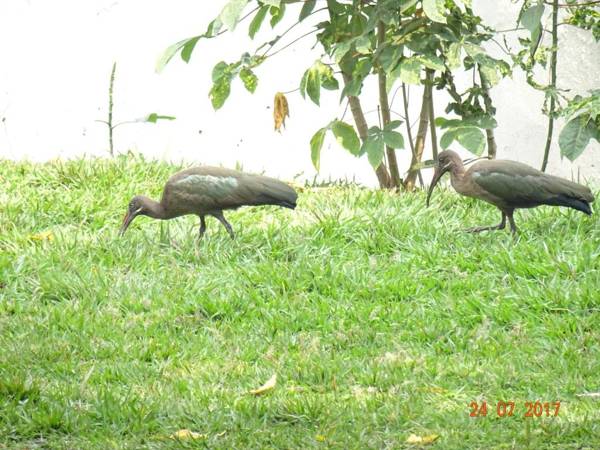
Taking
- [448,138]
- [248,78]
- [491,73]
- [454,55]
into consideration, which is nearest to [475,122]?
[448,138]

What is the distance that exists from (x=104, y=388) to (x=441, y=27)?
3965mm

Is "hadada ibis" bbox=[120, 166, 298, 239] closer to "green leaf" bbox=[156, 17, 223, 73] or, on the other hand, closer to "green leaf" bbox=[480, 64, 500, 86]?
"green leaf" bbox=[156, 17, 223, 73]

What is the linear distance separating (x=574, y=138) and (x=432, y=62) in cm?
112

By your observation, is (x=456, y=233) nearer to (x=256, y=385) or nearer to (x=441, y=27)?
(x=441, y=27)

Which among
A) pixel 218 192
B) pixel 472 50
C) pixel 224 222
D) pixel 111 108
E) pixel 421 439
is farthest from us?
pixel 111 108

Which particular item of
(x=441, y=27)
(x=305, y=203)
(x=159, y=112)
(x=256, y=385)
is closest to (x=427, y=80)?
(x=441, y=27)

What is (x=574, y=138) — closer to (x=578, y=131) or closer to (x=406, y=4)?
(x=578, y=131)

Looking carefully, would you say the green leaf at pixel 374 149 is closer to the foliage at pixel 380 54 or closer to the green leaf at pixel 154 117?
the foliage at pixel 380 54

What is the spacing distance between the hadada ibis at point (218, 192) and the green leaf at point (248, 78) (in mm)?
1033

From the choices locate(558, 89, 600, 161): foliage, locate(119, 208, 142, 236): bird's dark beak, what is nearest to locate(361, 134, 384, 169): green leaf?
locate(558, 89, 600, 161): foliage

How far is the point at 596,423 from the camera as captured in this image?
16.5 ft

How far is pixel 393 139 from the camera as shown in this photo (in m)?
8.42

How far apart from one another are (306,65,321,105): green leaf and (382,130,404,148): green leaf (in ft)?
1.72
